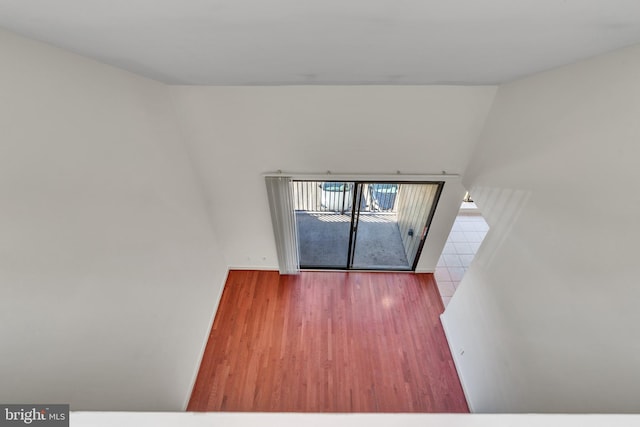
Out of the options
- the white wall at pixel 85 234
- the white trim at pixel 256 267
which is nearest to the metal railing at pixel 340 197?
the white trim at pixel 256 267

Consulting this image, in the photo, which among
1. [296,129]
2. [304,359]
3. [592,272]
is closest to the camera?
[592,272]

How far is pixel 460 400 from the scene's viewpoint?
3086 millimetres

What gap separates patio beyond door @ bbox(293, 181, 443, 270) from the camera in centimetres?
418

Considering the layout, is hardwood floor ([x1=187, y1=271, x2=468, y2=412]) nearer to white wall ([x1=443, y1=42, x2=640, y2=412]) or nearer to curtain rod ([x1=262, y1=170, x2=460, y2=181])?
white wall ([x1=443, y1=42, x2=640, y2=412])

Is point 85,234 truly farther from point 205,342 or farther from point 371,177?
point 371,177

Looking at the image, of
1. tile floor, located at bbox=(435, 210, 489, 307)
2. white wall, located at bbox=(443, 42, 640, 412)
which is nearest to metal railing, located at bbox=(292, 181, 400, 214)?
tile floor, located at bbox=(435, 210, 489, 307)

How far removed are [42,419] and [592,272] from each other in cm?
237

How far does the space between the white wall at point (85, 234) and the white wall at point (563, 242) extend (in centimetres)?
273

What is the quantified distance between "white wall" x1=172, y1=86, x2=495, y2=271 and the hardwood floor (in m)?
1.38

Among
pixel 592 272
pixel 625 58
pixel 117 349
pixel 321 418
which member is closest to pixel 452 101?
pixel 625 58

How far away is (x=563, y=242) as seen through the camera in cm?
176

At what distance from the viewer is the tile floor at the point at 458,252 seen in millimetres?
4328

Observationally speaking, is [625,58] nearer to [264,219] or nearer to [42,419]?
[42,419]

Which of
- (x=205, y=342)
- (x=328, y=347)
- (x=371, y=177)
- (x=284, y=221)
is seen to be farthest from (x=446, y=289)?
(x=205, y=342)
